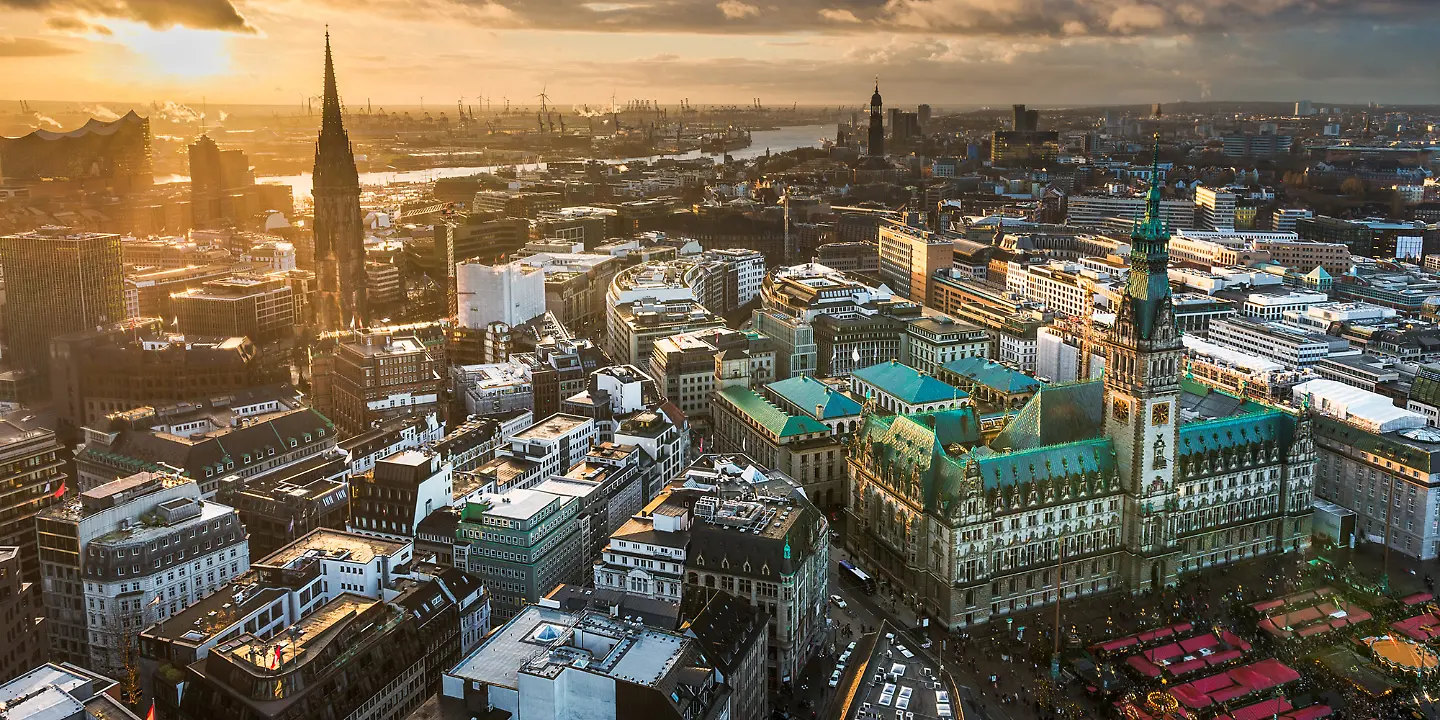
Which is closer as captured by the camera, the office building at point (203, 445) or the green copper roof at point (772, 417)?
the office building at point (203, 445)

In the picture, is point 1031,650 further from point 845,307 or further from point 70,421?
point 70,421

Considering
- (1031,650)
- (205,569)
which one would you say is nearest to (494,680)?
(205,569)

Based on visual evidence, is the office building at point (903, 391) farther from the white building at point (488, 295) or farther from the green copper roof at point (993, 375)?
the white building at point (488, 295)

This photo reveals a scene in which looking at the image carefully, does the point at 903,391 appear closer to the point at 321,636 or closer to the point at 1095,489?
the point at 1095,489

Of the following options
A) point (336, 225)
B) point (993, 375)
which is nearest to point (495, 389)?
point (336, 225)

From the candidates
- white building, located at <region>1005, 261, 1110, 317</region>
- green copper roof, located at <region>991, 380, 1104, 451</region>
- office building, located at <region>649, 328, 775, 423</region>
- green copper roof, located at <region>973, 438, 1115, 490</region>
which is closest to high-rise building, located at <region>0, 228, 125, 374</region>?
office building, located at <region>649, 328, 775, 423</region>

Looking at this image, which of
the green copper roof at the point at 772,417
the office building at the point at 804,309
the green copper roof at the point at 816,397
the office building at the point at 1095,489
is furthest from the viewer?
the office building at the point at 804,309

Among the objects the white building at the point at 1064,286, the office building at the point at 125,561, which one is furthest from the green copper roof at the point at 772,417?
the white building at the point at 1064,286
